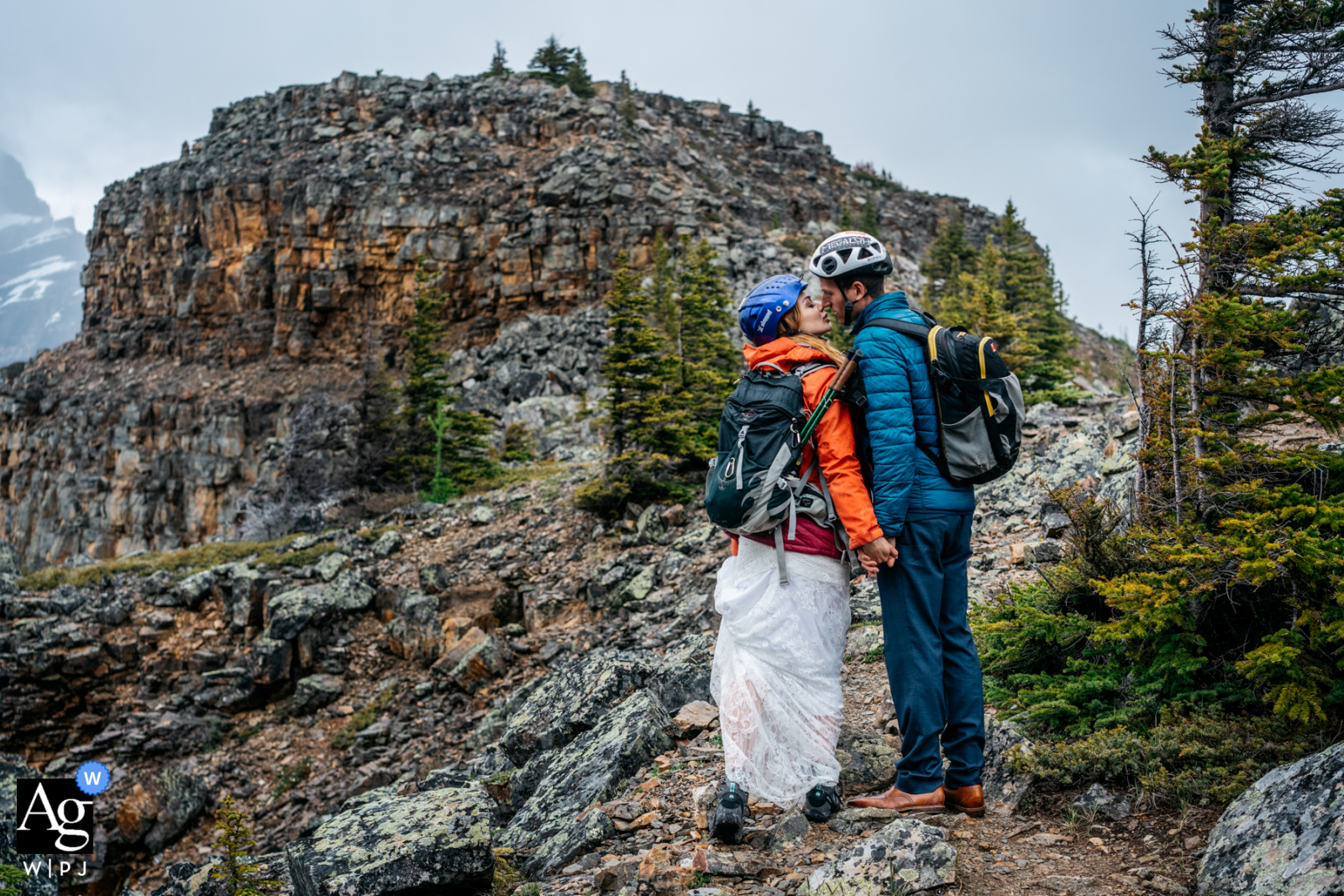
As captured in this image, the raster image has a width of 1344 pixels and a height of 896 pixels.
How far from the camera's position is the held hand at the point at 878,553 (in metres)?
3.19

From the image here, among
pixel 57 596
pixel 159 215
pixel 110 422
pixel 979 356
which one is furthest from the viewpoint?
pixel 159 215

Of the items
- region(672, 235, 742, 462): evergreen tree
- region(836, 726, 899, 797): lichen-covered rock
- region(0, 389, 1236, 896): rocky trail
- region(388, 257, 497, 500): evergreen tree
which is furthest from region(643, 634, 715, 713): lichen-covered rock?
region(388, 257, 497, 500): evergreen tree

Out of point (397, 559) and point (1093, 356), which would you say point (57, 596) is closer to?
point (397, 559)

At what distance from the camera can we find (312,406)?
1421 inches

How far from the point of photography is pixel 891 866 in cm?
281

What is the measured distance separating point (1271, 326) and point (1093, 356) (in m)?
47.6

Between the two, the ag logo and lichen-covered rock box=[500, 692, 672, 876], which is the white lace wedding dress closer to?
lichen-covered rock box=[500, 692, 672, 876]

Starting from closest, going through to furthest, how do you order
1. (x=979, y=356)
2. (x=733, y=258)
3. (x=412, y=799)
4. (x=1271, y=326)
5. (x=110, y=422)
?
(x=979, y=356) → (x=1271, y=326) → (x=412, y=799) → (x=733, y=258) → (x=110, y=422)

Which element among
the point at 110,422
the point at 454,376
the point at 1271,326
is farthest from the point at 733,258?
the point at 110,422

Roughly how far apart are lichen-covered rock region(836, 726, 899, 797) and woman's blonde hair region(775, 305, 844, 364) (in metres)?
2.12

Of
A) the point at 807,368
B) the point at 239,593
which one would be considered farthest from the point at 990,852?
the point at 239,593

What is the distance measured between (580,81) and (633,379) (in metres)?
41.2

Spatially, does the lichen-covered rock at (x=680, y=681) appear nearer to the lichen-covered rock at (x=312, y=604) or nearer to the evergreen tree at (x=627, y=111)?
the lichen-covered rock at (x=312, y=604)

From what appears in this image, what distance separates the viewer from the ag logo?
6.82 m
